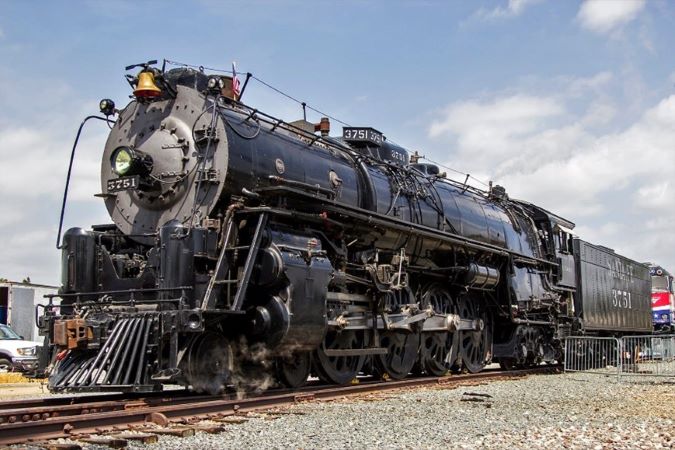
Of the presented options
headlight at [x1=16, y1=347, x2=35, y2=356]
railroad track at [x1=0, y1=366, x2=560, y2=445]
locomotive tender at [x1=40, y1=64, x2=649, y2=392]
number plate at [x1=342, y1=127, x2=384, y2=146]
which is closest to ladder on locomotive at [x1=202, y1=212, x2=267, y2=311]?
locomotive tender at [x1=40, y1=64, x2=649, y2=392]

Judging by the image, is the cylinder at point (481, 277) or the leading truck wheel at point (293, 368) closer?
the leading truck wheel at point (293, 368)

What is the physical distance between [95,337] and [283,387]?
2.99 meters

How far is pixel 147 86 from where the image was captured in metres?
10.0

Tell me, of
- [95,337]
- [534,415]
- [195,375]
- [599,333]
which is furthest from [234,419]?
[599,333]

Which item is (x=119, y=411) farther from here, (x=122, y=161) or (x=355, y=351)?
(x=355, y=351)

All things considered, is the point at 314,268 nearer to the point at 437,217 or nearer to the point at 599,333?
the point at 437,217

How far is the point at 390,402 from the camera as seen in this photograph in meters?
9.70

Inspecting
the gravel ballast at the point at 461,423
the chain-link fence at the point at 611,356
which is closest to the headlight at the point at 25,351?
the gravel ballast at the point at 461,423

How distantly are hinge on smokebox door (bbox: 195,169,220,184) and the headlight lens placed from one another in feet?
3.51

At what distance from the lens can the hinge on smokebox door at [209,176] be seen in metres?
9.46

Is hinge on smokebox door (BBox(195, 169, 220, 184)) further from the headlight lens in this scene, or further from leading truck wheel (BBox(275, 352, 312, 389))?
leading truck wheel (BBox(275, 352, 312, 389))

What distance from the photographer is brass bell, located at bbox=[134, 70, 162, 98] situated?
32.8ft

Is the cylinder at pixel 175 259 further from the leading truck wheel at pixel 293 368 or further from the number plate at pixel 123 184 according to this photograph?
the leading truck wheel at pixel 293 368

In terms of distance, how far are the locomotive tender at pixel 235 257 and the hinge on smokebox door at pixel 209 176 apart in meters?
0.02
